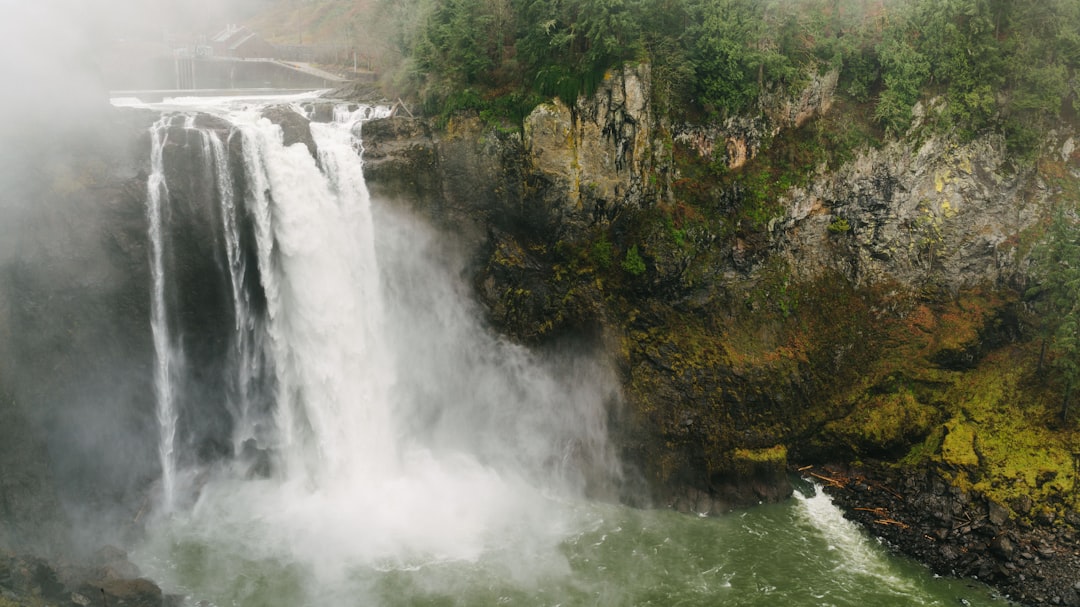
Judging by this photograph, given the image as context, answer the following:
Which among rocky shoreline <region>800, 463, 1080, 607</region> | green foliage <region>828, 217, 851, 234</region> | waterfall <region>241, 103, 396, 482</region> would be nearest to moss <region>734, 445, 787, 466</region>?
rocky shoreline <region>800, 463, 1080, 607</region>

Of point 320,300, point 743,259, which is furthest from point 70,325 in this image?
point 743,259

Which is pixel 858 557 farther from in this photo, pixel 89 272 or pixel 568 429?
pixel 89 272

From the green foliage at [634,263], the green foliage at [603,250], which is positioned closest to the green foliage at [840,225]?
the green foliage at [634,263]

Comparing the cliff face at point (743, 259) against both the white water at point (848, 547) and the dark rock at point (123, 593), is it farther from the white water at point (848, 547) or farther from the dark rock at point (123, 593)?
the dark rock at point (123, 593)

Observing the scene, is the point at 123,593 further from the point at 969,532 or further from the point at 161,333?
the point at 969,532

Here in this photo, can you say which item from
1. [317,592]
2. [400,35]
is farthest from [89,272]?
[400,35]

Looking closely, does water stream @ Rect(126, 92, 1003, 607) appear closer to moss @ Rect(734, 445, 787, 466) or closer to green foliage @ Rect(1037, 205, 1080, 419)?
moss @ Rect(734, 445, 787, 466)

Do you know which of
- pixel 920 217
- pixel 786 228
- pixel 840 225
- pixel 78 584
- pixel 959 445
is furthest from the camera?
pixel 840 225
